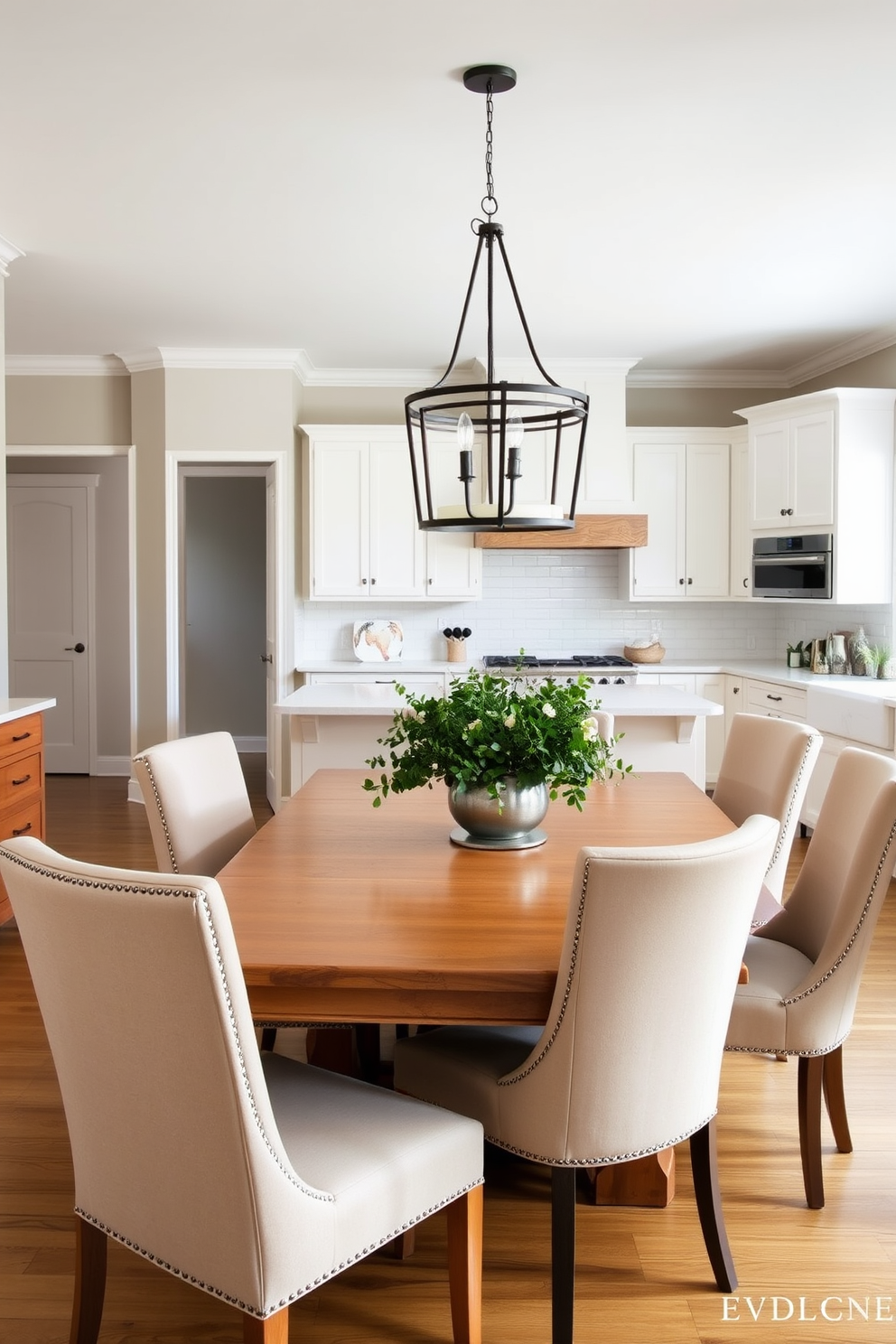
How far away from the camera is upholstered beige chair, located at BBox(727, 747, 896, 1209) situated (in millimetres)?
2131

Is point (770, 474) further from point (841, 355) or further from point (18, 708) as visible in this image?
point (18, 708)

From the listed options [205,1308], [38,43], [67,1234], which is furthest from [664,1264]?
[38,43]

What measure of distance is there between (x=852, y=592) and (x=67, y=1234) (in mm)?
4790

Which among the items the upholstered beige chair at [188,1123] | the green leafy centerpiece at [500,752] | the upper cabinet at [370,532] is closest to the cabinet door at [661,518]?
the upper cabinet at [370,532]

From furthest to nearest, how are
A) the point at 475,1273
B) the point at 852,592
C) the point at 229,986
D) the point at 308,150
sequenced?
1. the point at 852,592
2. the point at 308,150
3. the point at 475,1273
4. the point at 229,986

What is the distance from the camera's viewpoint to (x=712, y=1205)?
1974 mm

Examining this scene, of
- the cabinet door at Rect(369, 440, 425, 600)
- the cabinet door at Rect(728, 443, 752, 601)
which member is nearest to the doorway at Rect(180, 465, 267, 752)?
the cabinet door at Rect(369, 440, 425, 600)

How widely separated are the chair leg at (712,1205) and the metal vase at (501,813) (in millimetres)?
719

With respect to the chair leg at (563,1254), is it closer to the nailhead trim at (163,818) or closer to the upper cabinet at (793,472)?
the nailhead trim at (163,818)

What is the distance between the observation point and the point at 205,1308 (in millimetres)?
1967

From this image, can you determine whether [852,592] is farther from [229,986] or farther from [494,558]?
[229,986]

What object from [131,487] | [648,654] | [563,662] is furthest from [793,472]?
[131,487]

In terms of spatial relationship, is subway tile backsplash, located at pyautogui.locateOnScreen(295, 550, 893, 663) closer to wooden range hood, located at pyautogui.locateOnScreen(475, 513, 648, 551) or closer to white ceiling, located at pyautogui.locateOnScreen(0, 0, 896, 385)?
wooden range hood, located at pyautogui.locateOnScreen(475, 513, 648, 551)

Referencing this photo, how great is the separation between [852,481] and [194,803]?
4.23 meters
